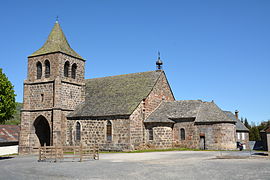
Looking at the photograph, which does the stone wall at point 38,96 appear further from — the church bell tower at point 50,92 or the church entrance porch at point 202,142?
the church entrance porch at point 202,142

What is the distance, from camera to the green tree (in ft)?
113

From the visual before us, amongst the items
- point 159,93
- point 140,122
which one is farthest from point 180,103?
point 140,122

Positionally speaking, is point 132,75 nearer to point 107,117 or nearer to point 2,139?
point 107,117

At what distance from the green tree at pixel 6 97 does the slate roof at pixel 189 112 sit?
16207mm

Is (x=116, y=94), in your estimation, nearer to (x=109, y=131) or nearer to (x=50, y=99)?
(x=109, y=131)

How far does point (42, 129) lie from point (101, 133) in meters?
8.93

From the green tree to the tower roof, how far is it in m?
Answer: 5.42

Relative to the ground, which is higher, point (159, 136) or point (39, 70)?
point (39, 70)

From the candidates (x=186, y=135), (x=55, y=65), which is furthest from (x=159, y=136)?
(x=55, y=65)

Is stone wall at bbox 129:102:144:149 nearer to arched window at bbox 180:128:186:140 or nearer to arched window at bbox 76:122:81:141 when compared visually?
arched window at bbox 180:128:186:140

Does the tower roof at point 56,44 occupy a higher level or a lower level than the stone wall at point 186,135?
higher

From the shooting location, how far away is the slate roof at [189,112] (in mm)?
34791

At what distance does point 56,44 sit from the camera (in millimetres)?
38625

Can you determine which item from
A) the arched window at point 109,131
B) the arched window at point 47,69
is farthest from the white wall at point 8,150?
the arched window at point 109,131
